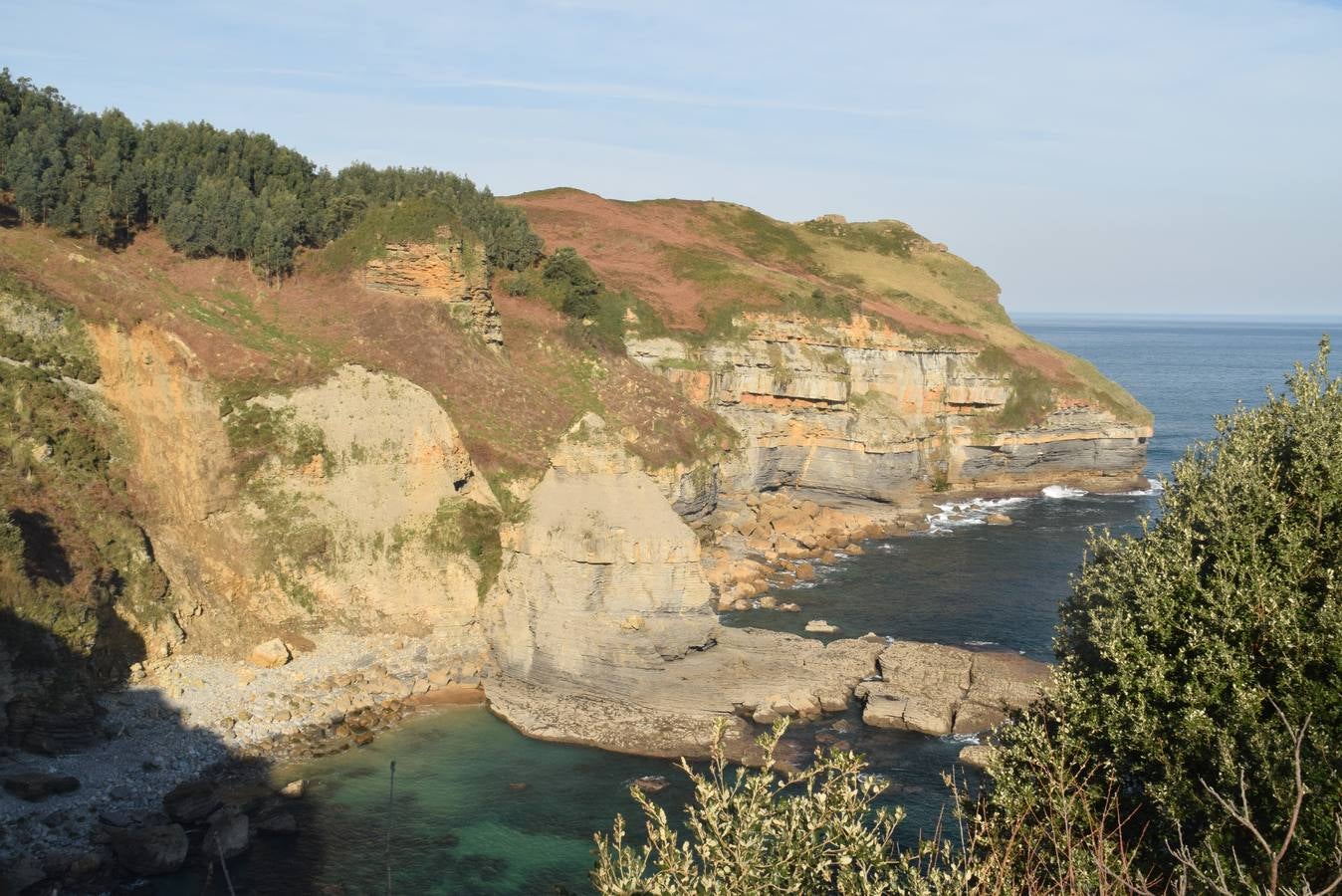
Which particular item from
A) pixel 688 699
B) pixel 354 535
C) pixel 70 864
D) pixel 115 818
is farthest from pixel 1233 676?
pixel 354 535

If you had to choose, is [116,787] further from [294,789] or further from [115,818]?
[294,789]

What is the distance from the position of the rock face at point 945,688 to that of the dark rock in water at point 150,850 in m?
25.0

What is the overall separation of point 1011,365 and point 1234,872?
7211 cm

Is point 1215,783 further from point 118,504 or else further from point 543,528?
point 118,504

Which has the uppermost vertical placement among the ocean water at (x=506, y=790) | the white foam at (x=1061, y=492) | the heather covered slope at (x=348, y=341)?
the heather covered slope at (x=348, y=341)

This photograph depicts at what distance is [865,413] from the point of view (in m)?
75.6

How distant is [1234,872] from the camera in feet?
47.8

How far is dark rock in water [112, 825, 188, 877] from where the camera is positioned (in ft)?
94.7

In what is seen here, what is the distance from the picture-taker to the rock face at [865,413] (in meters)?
74.4

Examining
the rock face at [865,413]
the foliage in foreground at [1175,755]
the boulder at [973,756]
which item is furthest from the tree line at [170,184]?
the foliage in foreground at [1175,755]

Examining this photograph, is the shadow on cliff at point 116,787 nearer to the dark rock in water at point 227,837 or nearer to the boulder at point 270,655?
the dark rock in water at point 227,837

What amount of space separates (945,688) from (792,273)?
196 feet

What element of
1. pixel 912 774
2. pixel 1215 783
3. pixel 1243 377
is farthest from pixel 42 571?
pixel 1243 377

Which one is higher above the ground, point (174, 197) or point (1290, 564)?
point (174, 197)
